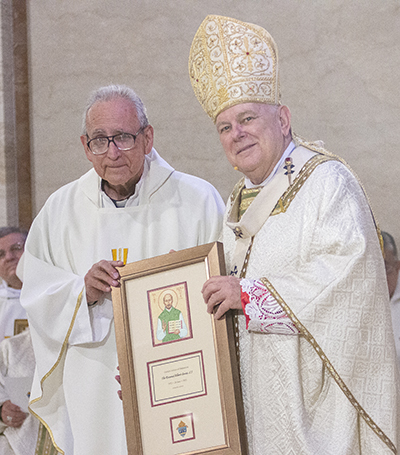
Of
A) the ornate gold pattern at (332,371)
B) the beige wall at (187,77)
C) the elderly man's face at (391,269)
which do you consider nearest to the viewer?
the ornate gold pattern at (332,371)

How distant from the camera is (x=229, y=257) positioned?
10.2ft

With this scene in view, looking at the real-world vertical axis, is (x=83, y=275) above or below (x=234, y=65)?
below

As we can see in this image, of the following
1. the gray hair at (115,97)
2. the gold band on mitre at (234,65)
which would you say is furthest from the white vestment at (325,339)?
the gray hair at (115,97)

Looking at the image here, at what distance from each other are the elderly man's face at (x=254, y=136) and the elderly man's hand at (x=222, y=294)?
1.88 ft

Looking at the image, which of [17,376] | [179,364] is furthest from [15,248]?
[179,364]

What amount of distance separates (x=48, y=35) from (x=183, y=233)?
3457 millimetres

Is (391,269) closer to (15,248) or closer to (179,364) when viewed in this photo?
(179,364)

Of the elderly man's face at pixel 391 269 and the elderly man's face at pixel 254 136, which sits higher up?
the elderly man's face at pixel 254 136

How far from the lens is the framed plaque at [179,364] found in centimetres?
267

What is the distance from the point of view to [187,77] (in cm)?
583

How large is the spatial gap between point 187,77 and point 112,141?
258 cm

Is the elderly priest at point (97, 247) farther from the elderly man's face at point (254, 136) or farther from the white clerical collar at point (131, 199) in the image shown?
the elderly man's face at point (254, 136)

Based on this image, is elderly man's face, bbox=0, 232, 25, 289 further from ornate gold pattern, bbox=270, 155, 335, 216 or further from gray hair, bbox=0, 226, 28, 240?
ornate gold pattern, bbox=270, 155, 335, 216

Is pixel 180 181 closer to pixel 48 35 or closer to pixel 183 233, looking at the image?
pixel 183 233
